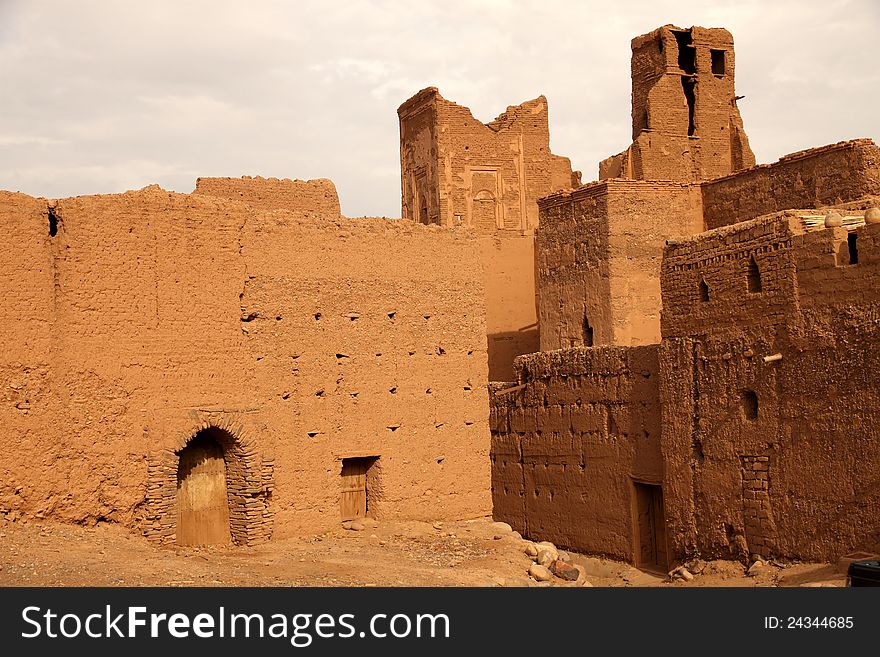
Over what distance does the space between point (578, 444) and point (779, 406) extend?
4545 millimetres

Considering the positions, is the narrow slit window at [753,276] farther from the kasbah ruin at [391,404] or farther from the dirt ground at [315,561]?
the dirt ground at [315,561]

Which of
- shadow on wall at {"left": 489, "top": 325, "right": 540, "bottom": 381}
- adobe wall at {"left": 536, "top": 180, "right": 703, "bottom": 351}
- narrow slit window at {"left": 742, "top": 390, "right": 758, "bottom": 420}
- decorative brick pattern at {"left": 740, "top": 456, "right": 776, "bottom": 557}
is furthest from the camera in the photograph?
shadow on wall at {"left": 489, "top": 325, "right": 540, "bottom": 381}

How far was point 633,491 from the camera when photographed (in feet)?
62.7

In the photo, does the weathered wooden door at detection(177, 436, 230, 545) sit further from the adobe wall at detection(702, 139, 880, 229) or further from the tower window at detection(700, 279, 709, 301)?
the adobe wall at detection(702, 139, 880, 229)

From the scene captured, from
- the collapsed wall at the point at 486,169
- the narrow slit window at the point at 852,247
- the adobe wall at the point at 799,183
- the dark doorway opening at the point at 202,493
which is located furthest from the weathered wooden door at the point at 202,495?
the collapsed wall at the point at 486,169

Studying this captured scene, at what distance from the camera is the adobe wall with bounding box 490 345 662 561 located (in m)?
19.0

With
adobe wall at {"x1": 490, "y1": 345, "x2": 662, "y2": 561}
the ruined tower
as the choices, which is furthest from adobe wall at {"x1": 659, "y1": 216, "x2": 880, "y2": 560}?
the ruined tower

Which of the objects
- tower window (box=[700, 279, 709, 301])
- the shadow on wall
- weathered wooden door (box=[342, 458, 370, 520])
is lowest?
weathered wooden door (box=[342, 458, 370, 520])

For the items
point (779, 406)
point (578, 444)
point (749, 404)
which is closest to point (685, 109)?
point (578, 444)

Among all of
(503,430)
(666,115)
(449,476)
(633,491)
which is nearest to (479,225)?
(666,115)

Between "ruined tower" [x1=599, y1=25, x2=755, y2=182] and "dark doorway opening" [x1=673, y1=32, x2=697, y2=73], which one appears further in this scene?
"dark doorway opening" [x1=673, y1=32, x2=697, y2=73]

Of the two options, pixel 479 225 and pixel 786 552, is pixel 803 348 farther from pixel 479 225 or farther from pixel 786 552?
pixel 479 225

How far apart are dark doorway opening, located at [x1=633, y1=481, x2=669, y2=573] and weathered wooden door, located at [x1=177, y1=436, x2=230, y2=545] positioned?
273 inches

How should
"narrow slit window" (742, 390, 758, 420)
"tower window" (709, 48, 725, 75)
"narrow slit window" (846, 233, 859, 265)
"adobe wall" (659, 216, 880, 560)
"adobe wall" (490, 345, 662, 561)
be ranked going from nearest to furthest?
"adobe wall" (659, 216, 880, 560)
"narrow slit window" (846, 233, 859, 265)
"narrow slit window" (742, 390, 758, 420)
"adobe wall" (490, 345, 662, 561)
"tower window" (709, 48, 725, 75)
